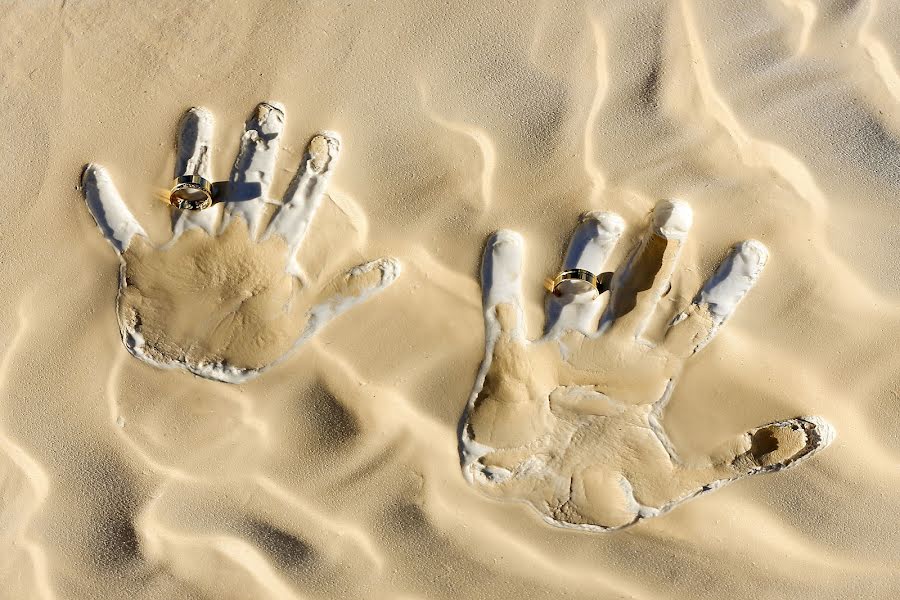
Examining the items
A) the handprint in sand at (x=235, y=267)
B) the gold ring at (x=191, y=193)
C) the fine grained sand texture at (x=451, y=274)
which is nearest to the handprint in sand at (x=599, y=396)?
the fine grained sand texture at (x=451, y=274)

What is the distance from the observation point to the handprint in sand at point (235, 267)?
1.83 meters

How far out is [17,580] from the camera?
1.92 metres

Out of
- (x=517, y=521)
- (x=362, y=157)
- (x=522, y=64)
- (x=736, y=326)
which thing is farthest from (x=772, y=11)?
(x=517, y=521)

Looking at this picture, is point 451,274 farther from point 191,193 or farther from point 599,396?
point 191,193

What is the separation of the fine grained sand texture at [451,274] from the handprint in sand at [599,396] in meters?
0.01

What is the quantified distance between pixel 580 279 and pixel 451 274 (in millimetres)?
363

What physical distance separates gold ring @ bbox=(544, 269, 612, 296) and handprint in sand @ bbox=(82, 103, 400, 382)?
455 millimetres

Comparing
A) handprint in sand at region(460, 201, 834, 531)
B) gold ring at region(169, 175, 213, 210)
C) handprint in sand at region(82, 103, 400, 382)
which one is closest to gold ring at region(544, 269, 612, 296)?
handprint in sand at region(460, 201, 834, 531)

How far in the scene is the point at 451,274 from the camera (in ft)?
6.04

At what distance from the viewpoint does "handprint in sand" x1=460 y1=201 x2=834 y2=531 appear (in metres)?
1.80

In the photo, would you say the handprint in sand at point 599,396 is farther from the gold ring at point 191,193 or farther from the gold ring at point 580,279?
the gold ring at point 191,193

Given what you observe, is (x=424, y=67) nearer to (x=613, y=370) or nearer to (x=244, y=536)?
(x=613, y=370)

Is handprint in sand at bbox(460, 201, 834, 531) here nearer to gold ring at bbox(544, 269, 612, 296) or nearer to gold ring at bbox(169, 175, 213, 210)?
gold ring at bbox(544, 269, 612, 296)

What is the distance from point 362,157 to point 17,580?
64.3 inches
